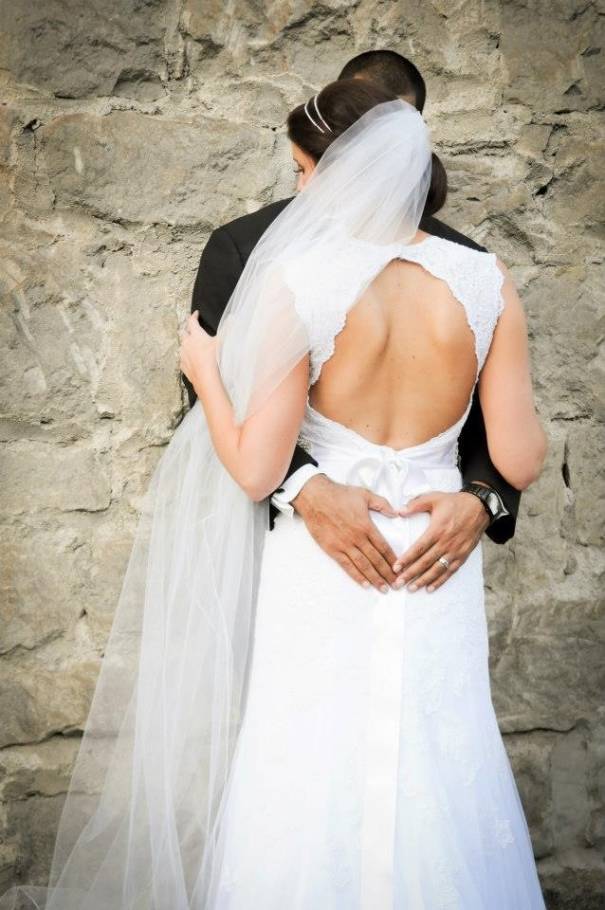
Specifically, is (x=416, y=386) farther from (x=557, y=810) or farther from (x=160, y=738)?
(x=557, y=810)

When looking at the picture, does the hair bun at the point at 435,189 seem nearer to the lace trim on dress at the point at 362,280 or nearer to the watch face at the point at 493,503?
the lace trim on dress at the point at 362,280

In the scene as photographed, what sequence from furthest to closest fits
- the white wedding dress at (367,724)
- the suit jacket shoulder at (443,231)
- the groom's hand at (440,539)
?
the suit jacket shoulder at (443,231), the groom's hand at (440,539), the white wedding dress at (367,724)

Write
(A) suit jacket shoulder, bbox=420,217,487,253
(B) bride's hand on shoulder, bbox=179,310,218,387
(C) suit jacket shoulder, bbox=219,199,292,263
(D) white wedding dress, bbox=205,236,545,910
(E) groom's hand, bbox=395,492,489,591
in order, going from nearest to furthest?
(D) white wedding dress, bbox=205,236,545,910 → (E) groom's hand, bbox=395,492,489,591 → (B) bride's hand on shoulder, bbox=179,310,218,387 → (C) suit jacket shoulder, bbox=219,199,292,263 → (A) suit jacket shoulder, bbox=420,217,487,253

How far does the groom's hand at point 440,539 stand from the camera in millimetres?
2018

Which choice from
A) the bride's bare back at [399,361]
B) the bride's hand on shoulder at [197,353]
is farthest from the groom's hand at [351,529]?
the bride's hand on shoulder at [197,353]

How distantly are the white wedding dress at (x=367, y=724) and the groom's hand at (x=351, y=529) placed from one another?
29mm

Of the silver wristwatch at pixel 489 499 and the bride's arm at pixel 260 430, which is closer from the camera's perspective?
the bride's arm at pixel 260 430

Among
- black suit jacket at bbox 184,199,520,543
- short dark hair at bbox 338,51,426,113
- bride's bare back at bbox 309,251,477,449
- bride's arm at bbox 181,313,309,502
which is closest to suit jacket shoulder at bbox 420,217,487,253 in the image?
black suit jacket at bbox 184,199,520,543

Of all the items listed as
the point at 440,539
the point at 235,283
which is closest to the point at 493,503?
the point at 440,539

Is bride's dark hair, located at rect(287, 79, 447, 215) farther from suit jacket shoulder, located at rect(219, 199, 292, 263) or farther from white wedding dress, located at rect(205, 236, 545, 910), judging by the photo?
suit jacket shoulder, located at rect(219, 199, 292, 263)

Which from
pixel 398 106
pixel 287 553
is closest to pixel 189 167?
pixel 398 106

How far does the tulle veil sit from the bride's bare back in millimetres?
105

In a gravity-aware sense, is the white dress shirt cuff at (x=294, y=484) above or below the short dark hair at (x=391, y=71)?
below

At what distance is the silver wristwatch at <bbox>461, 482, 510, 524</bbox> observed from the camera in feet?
7.20
